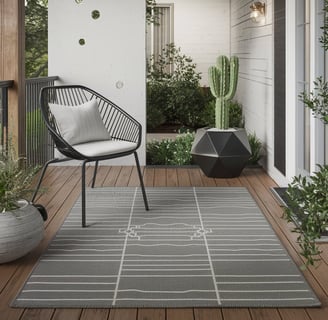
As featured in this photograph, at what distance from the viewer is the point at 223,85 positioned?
246 inches

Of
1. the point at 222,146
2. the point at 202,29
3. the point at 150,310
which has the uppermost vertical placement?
the point at 202,29

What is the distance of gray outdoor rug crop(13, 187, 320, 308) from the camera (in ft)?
8.96

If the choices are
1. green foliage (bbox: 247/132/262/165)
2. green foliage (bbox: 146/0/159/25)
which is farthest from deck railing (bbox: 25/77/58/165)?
green foliage (bbox: 146/0/159/25)

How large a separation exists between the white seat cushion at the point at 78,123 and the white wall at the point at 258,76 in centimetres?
174

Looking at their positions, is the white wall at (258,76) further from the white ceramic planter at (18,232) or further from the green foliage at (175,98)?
the white ceramic planter at (18,232)

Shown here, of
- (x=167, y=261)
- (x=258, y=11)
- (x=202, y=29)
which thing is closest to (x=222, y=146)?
(x=258, y=11)

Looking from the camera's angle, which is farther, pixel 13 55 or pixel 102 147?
pixel 13 55

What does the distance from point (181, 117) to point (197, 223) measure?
5.24m

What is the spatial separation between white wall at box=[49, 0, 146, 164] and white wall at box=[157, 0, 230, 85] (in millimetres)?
3484

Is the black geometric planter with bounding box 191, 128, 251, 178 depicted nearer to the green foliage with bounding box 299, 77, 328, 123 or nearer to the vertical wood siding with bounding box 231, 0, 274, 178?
the vertical wood siding with bounding box 231, 0, 274, 178

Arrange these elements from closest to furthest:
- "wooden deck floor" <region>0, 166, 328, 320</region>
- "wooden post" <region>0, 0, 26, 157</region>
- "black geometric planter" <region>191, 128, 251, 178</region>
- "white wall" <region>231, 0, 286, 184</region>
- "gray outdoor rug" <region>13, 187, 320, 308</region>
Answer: "wooden deck floor" <region>0, 166, 328, 320</region>
"gray outdoor rug" <region>13, 187, 320, 308</region>
"wooden post" <region>0, 0, 26, 157</region>
"black geometric planter" <region>191, 128, 251, 178</region>
"white wall" <region>231, 0, 286, 184</region>

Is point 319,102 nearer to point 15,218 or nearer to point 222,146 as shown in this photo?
point 15,218

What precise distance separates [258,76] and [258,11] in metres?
0.71

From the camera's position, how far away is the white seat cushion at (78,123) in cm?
452
